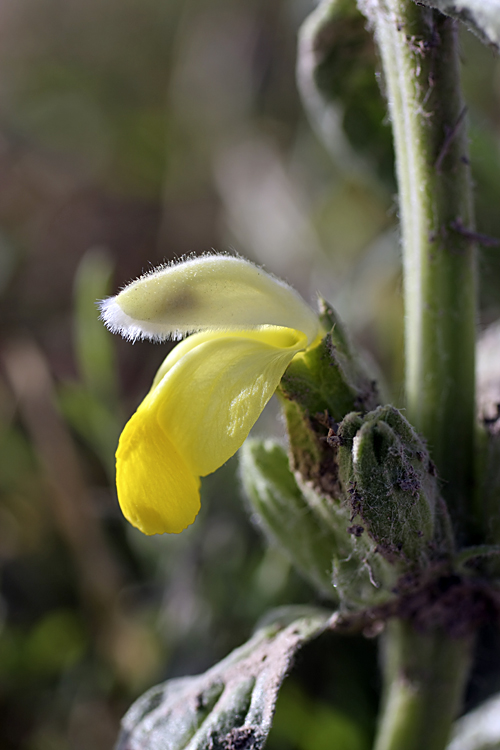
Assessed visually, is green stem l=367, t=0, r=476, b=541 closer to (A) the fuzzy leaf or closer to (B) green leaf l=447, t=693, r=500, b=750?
(A) the fuzzy leaf

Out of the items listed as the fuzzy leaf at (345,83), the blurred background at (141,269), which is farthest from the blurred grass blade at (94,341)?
the fuzzy leaf at (345,83)

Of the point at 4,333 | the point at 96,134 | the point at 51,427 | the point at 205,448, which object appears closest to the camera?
the point at 205,448

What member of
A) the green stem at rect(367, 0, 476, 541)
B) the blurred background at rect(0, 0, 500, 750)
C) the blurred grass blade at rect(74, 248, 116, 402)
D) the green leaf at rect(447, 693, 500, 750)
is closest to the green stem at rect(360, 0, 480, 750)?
the green stem at rect(367, 0, 476, 541)

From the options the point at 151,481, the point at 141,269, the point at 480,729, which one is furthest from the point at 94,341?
the point at 480,729

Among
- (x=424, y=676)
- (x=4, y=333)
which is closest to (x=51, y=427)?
(x=4, y=333)

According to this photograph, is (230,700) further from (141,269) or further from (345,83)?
(141,269)

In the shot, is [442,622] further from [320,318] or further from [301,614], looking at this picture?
[320,318]
